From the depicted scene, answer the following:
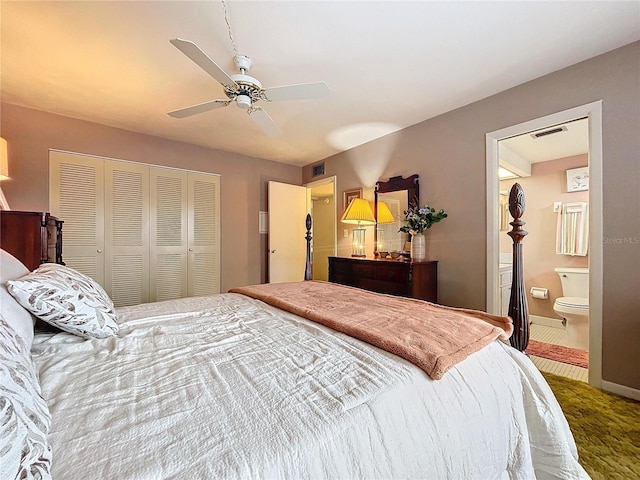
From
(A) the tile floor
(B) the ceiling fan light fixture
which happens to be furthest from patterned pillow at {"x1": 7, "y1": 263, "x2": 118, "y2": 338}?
(A) the tile floor

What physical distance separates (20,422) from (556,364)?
3.55 metres

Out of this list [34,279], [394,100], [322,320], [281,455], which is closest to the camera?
[281,455]

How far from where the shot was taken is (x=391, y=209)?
353cm

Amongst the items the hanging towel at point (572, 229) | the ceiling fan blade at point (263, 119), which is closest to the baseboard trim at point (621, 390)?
the hanging towel at point (572, 229)

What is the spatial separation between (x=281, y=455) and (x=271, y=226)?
4.03 meters

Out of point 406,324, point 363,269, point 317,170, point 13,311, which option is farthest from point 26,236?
point 317,170

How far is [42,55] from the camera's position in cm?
205

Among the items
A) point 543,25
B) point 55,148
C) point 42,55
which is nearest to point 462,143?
point 543,25

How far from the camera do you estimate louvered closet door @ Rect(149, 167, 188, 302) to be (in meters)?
3.64

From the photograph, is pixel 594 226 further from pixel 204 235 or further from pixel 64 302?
pixel 204 235

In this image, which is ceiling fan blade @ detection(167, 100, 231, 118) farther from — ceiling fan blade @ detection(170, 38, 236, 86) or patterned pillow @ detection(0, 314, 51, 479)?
patterned pillow @ detection(0, 314, 51, 479)

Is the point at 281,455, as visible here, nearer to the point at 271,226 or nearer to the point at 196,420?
the point at 196,420

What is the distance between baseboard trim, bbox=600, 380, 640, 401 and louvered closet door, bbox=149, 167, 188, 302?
4.34 meters

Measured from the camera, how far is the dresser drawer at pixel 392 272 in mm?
2787
